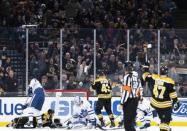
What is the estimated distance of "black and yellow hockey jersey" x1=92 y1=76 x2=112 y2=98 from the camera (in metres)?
15.1

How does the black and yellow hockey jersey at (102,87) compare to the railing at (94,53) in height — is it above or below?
below

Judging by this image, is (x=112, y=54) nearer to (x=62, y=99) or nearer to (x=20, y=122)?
(x=62, y=99)

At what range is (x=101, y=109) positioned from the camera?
15.5 metres

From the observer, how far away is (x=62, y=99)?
16234mm

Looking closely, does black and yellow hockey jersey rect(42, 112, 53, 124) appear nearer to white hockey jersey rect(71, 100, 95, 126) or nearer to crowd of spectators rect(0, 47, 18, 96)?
white hockey jersey rect(71, 100, 95, 126)

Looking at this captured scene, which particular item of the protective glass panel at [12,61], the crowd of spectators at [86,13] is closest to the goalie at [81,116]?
the protective glass panel at [12,61]

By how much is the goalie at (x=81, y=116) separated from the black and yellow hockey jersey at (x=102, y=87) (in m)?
0.45

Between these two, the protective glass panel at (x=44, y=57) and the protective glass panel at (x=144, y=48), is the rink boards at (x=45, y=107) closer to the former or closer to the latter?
the protective glass panel at (x=44, y=57)

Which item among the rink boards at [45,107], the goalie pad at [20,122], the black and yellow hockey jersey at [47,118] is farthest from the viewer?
the rink boards at [45,107]

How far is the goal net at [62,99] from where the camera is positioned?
16.1 m

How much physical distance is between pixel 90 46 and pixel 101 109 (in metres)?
1.73

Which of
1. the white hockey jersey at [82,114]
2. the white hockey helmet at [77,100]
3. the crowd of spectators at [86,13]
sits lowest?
the white hockey jersey at [82,114]

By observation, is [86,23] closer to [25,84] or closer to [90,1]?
[90,1]

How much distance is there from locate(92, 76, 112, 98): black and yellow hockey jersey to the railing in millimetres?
985
